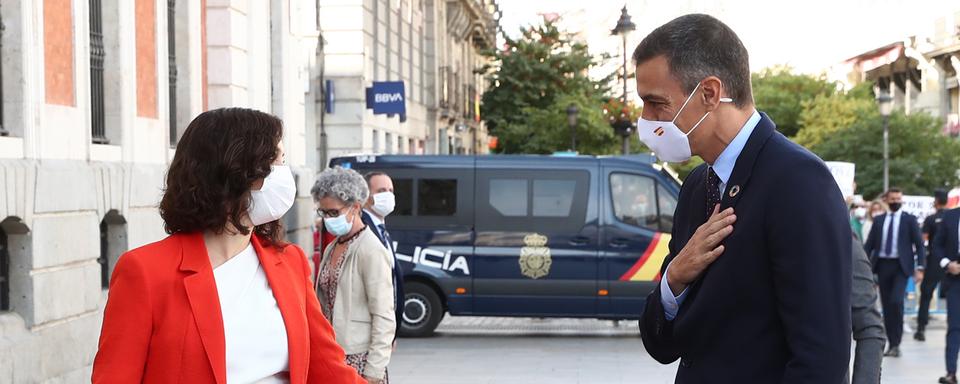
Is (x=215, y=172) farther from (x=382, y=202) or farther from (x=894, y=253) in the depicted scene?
(x=894, y=253)

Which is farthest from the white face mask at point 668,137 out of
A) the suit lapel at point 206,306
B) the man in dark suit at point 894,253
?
the man in dark suit at point 894,253

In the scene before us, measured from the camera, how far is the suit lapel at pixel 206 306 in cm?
314

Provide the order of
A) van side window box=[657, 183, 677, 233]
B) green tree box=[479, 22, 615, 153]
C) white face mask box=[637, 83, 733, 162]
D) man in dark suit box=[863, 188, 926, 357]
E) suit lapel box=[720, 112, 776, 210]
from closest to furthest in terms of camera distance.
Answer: suit lapel box=[720, 112, 776, 210]
white face mask box=[637, 83, 733, 162]
man in dark suit box=[863, 188, 926, 357]
van side window box=[657, 183, 677, 233]
green tree box=[479, 22, 615, 153]

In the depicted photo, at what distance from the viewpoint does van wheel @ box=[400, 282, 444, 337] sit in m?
16.3

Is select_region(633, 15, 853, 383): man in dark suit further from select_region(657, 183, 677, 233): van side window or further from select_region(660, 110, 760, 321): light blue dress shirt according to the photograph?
select_region(657, 183, 677, 233): van side window

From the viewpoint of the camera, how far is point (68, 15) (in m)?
9.93

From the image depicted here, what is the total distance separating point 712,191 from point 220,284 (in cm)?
128

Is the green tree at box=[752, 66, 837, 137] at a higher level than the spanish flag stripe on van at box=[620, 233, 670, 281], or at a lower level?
higher

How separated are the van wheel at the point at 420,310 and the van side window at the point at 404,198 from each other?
924mm

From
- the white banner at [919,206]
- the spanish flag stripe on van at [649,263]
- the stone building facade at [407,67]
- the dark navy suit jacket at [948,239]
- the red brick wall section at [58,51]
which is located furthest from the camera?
the stone building facade at [407,67]

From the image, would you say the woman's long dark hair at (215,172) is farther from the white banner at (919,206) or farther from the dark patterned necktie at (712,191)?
the white banner at (919,206)

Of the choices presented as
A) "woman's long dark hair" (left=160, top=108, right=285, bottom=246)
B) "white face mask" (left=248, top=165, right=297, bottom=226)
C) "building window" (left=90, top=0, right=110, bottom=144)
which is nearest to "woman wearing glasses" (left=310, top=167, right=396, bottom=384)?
"white face mask" (left=248, top=165, right=297, bottom=226)

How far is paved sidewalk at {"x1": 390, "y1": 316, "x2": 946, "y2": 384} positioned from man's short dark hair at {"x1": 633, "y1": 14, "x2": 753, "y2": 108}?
30.9ft

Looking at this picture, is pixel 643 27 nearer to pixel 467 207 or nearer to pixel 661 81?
pixel 467 207
